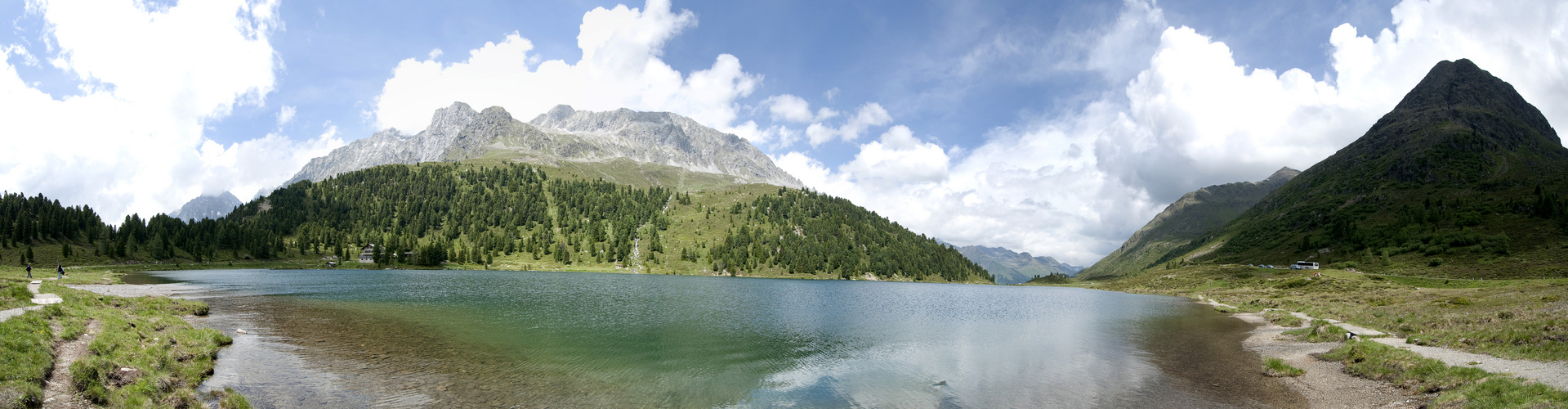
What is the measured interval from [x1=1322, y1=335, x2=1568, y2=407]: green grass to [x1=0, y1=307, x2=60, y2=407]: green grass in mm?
41372

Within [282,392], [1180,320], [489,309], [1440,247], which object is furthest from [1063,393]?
[1440,247]

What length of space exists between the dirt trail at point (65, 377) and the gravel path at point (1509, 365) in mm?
44686

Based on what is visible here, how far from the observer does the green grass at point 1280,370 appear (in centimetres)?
2814

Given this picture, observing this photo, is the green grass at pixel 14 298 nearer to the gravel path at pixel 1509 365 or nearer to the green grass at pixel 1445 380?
the green grass at pixel 1445 380

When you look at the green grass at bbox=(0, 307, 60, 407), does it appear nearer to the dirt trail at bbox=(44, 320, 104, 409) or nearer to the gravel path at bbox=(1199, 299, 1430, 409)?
the dirt trail at bbox=(44, 320, 104, 409)

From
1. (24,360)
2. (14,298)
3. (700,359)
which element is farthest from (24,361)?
(700,359)

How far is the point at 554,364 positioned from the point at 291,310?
37431 mm

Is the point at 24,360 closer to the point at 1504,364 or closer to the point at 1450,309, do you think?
the point at 1504,364

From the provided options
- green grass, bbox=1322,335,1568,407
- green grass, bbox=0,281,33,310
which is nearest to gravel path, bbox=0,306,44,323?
green grass, bbox=0,281,33,310

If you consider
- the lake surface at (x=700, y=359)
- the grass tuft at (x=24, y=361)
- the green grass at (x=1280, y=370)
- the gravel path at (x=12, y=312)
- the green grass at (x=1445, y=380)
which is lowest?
the lake surface at (x=700, y=359)

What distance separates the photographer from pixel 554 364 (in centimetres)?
2869

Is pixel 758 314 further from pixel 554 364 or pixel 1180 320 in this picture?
pixel 1180 320

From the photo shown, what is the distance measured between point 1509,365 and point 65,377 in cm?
5194

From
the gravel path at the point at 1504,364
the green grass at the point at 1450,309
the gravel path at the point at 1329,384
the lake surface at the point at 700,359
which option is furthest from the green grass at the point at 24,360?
the green grass at the point at 1450,309
